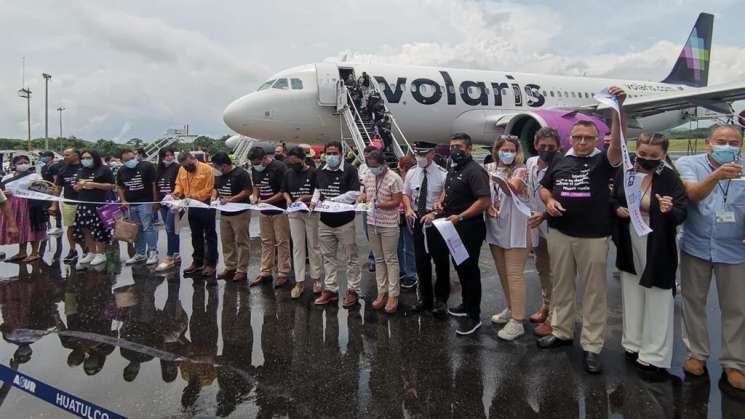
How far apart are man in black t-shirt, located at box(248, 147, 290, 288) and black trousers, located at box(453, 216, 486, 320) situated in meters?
2.56

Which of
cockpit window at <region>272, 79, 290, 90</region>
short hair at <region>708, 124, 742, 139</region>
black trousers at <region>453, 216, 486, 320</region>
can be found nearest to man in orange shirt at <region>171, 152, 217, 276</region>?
black trousers at <region>453, 216, 486, 320</region>

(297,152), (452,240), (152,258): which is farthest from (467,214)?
(152,258)

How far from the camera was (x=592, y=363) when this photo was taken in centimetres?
358

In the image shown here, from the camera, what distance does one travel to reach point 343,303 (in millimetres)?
5258

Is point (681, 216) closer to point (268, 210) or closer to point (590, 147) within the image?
point (590, 147)

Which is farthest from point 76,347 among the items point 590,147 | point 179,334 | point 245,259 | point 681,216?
point 681,216

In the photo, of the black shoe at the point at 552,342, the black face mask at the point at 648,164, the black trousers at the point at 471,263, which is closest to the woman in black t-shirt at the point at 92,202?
the black trousers at the point at 471,263

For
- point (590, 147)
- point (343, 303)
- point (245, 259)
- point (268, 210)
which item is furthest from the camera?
point (245, 259)

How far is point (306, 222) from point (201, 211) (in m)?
1.84

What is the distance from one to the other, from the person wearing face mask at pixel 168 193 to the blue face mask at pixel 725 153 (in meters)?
6.38

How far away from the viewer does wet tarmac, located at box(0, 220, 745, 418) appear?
122 inches

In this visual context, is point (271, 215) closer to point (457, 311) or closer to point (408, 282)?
point (408, 282)

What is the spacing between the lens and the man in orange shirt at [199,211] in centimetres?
646

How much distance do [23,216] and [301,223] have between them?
5.10 meters
